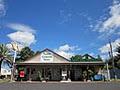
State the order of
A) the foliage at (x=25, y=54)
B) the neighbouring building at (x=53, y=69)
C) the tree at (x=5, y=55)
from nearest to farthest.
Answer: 1. the neighbouring building at (x=53, y=69)
2. the tree at (x=5, y=55)
3. the foliage at (x=25, y=54)

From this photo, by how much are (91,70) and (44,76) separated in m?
7.89

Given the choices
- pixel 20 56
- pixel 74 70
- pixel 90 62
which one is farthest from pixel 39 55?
pixel 20 56

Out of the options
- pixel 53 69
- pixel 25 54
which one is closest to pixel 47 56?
pixel 53 69

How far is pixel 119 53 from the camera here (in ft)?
170

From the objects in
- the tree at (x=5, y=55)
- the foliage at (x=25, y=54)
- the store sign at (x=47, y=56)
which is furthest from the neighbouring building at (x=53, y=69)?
the foliage at (x=25, y=54)

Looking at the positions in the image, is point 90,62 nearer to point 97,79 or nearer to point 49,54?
point 97,79

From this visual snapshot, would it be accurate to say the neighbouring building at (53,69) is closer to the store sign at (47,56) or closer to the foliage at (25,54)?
the store sign at (47,56)

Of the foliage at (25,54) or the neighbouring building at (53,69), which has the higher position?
the foliage at (25,54)

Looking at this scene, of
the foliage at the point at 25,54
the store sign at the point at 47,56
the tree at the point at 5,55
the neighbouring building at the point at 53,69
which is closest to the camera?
the neighbouring building at the point at 53,69

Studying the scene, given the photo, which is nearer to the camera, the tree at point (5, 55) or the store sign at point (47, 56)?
the store sign at point (47, 56)

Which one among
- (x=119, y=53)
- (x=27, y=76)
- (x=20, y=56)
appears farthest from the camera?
(x=20, y=56)

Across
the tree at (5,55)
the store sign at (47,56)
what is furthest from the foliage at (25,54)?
the store sign at (47,56)

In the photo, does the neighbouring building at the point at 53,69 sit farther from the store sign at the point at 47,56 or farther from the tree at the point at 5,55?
the tree at the point at 5,55

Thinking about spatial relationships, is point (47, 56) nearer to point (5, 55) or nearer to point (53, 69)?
point (53, 69)
